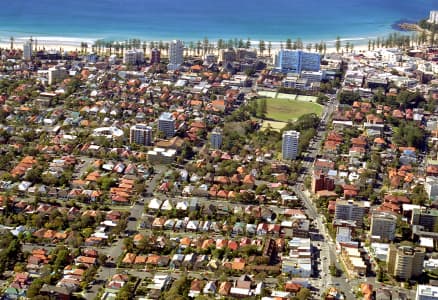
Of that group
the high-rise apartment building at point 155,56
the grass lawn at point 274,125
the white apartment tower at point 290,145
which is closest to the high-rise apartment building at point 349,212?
the white apartment tower at point 290,145

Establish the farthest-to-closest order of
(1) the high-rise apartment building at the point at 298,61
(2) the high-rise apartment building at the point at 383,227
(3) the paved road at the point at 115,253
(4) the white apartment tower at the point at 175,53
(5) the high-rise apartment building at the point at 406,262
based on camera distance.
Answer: (4) the white apartment tower at the point at 175,53
(1) the high-rise apartment building at the point at 298,61
(2) the high-rise apartment building at the point at 383,227
(5) the high-rise apartment building at the point at 406,262
(3) the paved road at the point at 115,253

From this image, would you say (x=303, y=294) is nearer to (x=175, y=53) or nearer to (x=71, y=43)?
(x=175, y=53)

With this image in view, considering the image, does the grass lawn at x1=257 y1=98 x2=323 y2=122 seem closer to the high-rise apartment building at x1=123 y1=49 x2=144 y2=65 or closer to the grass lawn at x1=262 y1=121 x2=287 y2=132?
the grass lawn at x1=262 y1=121 x2=287 y2=132

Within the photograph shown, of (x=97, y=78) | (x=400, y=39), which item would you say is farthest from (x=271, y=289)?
(x=400, y=39)

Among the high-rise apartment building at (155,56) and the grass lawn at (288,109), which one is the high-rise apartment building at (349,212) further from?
the high-rise apartment building at (155,56)

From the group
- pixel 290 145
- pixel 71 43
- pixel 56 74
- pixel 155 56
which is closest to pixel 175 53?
pixel 155 56
